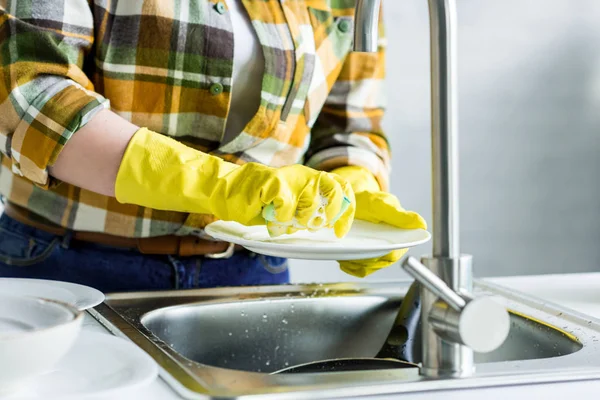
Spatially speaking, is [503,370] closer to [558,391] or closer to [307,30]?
[558,391]

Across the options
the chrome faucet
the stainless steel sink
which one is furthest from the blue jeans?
the chrome faucet

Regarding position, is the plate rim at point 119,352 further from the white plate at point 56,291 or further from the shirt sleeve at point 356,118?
the shirt sleeve at point 356,118

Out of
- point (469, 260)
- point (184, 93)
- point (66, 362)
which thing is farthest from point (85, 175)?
point (469, 260)

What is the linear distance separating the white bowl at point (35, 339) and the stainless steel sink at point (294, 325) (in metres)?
0.14

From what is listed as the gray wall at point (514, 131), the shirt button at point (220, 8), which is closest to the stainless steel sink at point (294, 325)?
the shirt button at point (220, 8)

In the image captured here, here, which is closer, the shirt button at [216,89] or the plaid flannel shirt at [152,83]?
the plaid flannel shirt at [152,83]

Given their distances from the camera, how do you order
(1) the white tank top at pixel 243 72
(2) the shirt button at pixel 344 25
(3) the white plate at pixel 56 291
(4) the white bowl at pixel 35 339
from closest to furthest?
(4) the white bowl at pixel 35 339 < (3) the white plate at pixel 56 291 < (1) the white tank top at pixel 243 72 < (2) the shirt button at pixel 344 25

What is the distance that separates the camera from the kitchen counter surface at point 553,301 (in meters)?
0.71

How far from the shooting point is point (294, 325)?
117cm

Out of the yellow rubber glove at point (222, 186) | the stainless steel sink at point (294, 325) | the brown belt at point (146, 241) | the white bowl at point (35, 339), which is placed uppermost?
the yellow rubber glove at point (222, 186)

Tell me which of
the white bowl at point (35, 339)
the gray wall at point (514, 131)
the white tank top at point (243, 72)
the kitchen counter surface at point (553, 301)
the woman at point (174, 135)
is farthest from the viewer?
the gray wall at point (514, 131)

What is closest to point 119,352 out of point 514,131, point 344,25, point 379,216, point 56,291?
point 56,291

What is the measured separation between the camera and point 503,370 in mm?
765

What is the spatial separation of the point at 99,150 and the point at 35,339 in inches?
19.6
